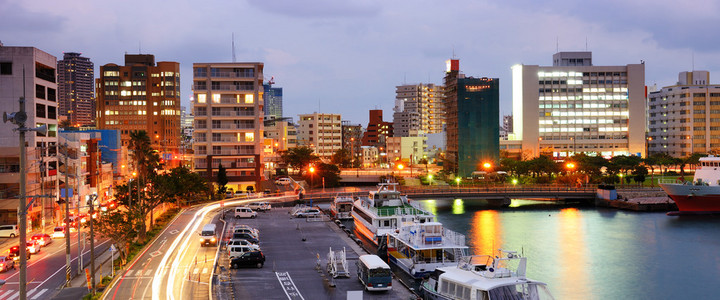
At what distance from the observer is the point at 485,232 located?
63.4 metres

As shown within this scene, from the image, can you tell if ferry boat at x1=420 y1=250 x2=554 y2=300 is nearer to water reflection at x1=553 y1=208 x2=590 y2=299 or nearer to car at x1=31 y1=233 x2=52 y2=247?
water reflection at x1=553 y1=208 x2=590 y2=299

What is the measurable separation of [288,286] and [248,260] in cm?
576

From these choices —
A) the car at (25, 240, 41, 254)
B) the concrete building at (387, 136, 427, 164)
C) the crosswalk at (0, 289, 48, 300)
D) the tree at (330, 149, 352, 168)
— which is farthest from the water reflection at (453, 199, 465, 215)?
the concrete building at (387, 136, 427, 164)

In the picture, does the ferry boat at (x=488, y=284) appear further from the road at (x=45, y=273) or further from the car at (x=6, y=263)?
the car at (x=6, y=263)

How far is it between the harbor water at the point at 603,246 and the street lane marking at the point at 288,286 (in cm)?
1778

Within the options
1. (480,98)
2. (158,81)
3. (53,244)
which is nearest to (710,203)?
(480,98)

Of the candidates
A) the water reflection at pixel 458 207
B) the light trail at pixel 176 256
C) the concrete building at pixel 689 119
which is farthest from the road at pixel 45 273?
the concrete building at pixel 689 119

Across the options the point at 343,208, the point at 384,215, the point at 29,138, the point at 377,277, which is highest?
the point at 29,138

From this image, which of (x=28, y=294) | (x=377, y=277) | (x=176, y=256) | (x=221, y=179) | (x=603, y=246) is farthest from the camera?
(x=221, y=179)

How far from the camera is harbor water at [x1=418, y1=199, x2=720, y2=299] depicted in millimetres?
41188

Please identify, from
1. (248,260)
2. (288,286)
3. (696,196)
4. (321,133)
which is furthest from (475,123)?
(288,286)

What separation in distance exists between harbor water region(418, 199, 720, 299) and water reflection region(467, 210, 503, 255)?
0.05 meters

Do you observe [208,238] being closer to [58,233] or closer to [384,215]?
[384,215]

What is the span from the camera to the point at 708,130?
154000 millimetres
